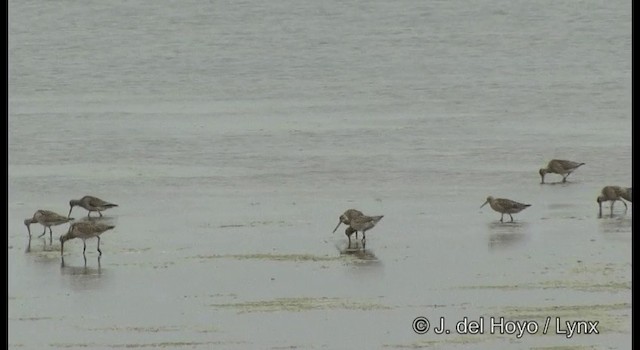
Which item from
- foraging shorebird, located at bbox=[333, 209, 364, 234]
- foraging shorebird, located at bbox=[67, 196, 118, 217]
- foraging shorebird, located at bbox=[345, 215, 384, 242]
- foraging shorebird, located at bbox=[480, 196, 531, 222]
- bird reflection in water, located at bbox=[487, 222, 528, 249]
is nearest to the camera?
bird reflection in water, located at bbox=[487, 222, 528, 249]

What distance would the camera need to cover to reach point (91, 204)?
14891 millimetres

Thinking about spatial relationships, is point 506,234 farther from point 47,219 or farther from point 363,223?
point 47,219

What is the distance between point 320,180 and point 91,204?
250cm

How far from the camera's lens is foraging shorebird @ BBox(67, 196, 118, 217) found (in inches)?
586

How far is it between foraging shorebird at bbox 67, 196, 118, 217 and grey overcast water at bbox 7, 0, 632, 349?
0.46ft

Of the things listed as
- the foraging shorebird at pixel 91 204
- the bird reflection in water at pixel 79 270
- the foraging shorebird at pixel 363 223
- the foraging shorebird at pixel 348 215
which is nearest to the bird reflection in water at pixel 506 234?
the foraging shorebird at pixel 363 223

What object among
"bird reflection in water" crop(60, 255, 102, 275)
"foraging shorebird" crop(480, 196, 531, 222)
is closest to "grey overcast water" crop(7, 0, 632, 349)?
"bird reflection in water" crop(60, 255, 102, 275)

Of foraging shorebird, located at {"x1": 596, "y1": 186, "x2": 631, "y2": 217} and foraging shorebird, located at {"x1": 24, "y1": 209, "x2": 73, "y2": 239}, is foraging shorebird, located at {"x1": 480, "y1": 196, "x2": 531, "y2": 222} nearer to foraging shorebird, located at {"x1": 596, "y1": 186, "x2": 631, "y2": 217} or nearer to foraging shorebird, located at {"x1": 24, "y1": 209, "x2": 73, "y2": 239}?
foraging shorebird, located at {"x1": 596, "y1": 186, "x2": 631, "y2": 217}

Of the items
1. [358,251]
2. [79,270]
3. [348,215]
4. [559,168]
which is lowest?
[79,270]

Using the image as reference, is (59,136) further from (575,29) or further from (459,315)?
(575,29)

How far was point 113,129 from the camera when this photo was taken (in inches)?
768

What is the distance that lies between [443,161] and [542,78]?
6904 millimetres

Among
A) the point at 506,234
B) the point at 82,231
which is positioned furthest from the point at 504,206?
the point at 82,231
